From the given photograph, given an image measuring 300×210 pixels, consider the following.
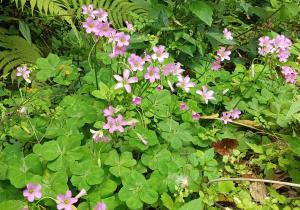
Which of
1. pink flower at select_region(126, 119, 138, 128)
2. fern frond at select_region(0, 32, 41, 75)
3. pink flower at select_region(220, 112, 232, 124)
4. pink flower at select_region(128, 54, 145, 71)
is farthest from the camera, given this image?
fern frond at select_region(0, 32, 41, 75)

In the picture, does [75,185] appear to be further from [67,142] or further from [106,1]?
[106,1]

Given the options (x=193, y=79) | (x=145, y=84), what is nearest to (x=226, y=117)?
(x=193, y=79)

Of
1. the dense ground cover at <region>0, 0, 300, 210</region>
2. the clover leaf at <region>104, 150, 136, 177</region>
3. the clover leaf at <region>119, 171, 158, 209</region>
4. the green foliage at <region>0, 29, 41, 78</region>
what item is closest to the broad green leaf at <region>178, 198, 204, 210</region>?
the dense ground cover at <region>0, 0, 300, 210</region>

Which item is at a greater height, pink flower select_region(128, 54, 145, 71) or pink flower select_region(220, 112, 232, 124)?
pink flower select_region(128, 54, 145, 71)

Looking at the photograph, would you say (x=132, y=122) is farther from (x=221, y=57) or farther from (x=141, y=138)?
(x=221, y=57)

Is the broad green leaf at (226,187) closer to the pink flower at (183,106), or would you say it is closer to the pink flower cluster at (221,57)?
the pink flower at (183,106)

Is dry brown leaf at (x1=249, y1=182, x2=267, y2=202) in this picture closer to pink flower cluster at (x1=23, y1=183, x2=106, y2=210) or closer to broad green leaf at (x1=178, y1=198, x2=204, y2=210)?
broad green leaf at (x1=178, y1=198, x2=204, y2=210)
